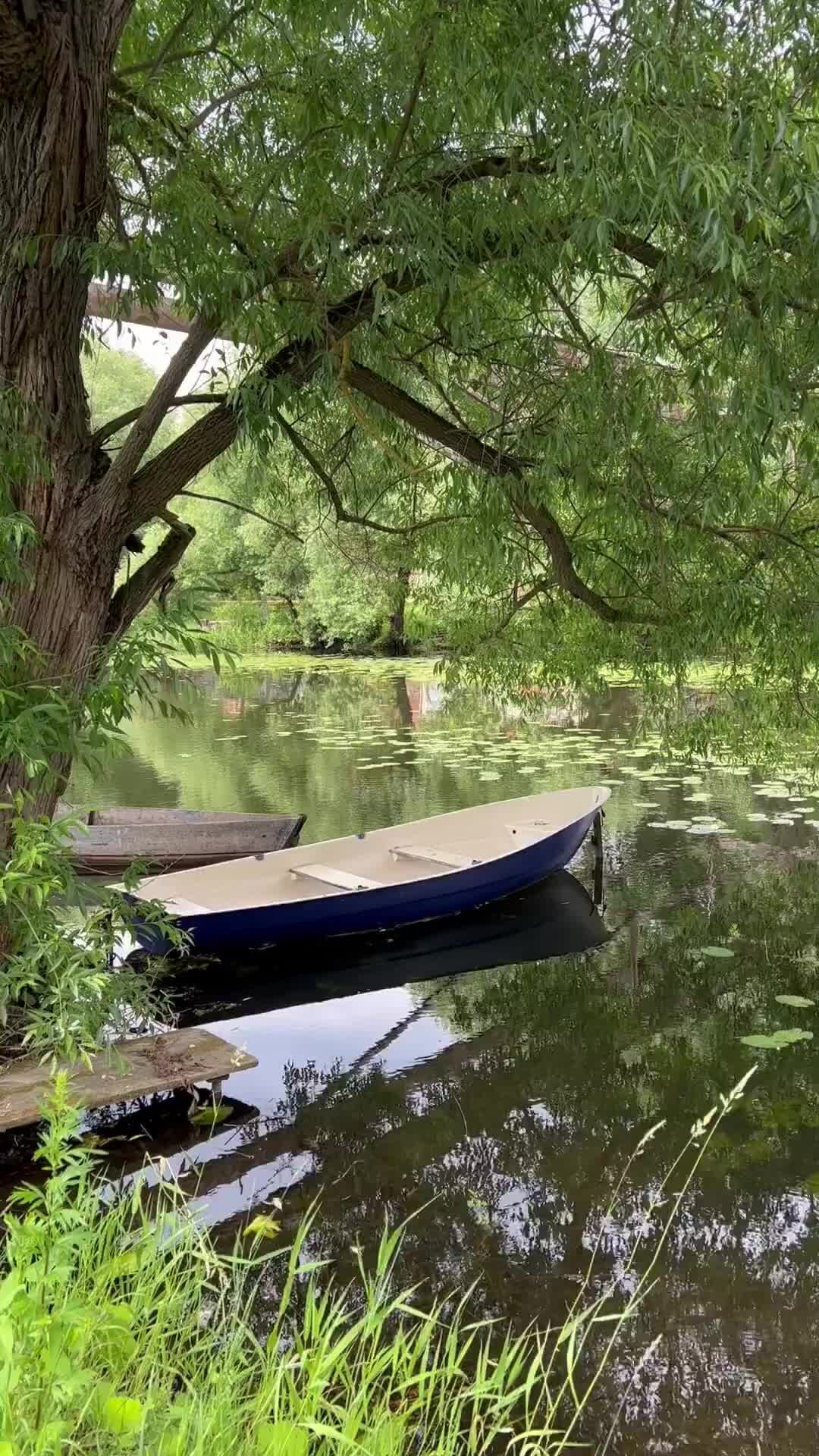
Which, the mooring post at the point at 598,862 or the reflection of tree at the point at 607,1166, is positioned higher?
the mooring post at the point at 598,862

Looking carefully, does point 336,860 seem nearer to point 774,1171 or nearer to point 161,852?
point 161,852

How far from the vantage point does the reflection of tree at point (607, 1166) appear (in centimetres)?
306

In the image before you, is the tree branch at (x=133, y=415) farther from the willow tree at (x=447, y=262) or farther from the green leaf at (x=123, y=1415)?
the green leaf at (x=123, y=1415)

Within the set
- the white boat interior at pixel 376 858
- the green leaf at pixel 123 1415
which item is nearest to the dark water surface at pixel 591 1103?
the white boat interior at pixel 376 858

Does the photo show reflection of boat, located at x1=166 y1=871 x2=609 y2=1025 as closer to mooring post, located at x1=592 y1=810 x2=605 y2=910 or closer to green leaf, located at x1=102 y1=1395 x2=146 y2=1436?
mooring post, located at x1=592 y1=810 x2=605 y2=910

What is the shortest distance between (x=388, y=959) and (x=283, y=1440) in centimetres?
528

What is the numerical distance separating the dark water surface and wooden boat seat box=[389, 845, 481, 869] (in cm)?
46

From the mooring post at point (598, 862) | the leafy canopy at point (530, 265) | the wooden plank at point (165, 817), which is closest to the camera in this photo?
the leafy canopy at point (530, 265)

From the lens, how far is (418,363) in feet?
16.0

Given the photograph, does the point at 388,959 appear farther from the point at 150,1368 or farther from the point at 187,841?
the point at 150,1368

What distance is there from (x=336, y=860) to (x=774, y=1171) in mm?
3893

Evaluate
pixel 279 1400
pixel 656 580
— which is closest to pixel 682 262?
pixel 656 580

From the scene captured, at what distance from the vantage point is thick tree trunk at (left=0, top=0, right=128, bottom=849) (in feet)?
11.8

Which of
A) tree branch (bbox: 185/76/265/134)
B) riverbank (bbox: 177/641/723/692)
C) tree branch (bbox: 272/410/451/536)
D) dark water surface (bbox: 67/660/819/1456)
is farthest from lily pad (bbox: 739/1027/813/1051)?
riverbank (bbox: 177/641/723/692)
